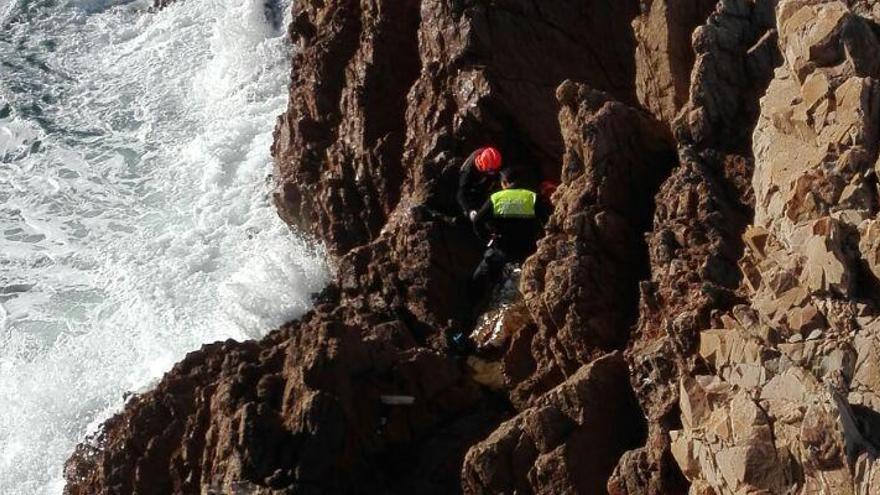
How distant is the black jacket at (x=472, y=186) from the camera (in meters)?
17.5

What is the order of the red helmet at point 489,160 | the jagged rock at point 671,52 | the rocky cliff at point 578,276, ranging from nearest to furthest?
the rocky cliff at point 578,276
the jagged rock at point 671,52
the red helmet at point 489,160

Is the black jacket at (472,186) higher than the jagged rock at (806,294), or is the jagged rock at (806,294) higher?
the black jacket at (472,186)

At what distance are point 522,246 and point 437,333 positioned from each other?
4.58 ft

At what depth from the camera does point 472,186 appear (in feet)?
57.7

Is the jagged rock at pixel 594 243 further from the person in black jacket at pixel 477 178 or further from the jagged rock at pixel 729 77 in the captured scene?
the person in black jacket at pixel 477 178

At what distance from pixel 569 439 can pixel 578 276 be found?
6.07 feet

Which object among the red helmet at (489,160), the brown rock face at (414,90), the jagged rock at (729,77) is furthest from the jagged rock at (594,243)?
the brown rock face at (414,90)

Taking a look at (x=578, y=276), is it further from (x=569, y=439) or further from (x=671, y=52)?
(x=671, y=52)

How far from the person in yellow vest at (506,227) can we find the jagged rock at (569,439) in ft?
12.1

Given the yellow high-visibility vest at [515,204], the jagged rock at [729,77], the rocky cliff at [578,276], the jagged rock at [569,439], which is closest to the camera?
the rocky cliff at [578,276]

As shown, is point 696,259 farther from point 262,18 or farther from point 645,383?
point 262,18

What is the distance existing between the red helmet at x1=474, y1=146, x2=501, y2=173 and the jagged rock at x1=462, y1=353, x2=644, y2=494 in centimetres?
429

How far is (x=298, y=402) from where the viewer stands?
14797 millimetres

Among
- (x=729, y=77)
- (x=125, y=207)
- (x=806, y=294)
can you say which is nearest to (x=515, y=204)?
(x=729, y=77)
